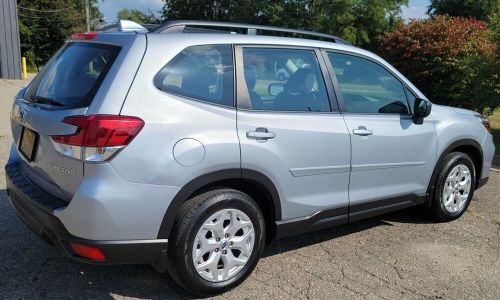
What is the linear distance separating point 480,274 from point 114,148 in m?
2.96

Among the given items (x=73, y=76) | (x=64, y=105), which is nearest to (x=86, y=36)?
(x=73, y=76)

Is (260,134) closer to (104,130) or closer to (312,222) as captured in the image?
(312,222)

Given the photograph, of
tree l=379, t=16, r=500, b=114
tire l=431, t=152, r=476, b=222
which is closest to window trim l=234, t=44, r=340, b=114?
tire l=431, t=152, r=476, b=222

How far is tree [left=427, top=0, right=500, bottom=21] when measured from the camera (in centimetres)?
4641

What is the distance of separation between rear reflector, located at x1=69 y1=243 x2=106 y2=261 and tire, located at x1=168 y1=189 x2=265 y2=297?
0.43 meters

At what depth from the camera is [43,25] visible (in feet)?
146

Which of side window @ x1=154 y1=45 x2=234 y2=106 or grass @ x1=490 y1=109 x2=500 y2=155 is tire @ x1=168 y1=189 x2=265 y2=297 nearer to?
side window @ x1=154 y1=45 x2=234 y2=106

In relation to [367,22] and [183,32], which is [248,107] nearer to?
[183,32]

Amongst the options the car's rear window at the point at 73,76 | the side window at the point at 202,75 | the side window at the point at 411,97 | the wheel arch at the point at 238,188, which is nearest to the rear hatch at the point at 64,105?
the car's rear window at the point at 73,76

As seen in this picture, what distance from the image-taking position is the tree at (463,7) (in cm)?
4641

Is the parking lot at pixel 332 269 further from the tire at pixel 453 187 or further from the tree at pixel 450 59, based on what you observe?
the tree at pixel 450 59

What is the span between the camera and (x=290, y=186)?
141 inches

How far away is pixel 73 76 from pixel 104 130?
2.37 feet

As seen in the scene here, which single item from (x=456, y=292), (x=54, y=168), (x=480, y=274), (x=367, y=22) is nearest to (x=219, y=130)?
(x=54, y=168)
